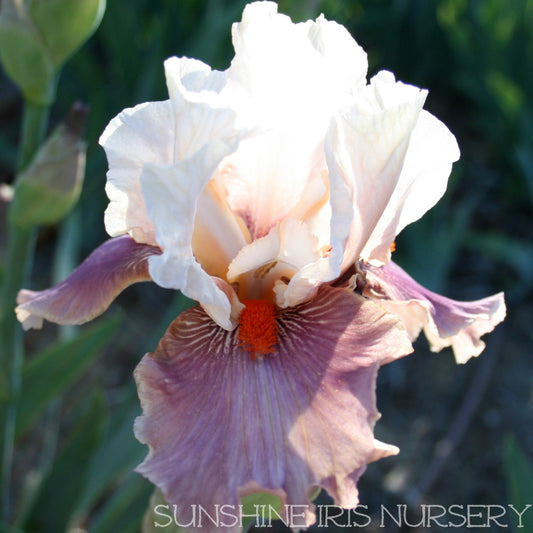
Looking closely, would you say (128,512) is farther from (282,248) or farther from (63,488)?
(282,248)

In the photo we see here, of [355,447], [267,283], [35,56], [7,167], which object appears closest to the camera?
[355,447]

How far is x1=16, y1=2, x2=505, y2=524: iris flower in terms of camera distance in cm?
71

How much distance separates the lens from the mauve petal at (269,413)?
0.70 metres

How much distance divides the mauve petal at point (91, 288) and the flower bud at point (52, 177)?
213mm

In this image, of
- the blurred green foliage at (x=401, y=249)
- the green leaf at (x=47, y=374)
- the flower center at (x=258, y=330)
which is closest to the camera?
the flower center at (x=258, y=330)

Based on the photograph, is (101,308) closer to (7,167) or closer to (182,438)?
(182,438)

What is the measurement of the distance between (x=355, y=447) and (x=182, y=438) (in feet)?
0.63

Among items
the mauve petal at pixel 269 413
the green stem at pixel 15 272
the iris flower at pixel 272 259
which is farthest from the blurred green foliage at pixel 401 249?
the mauve petal at pixel 269 413

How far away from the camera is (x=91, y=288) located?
91 cm

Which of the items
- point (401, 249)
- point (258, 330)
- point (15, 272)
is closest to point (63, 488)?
point (15, 272)

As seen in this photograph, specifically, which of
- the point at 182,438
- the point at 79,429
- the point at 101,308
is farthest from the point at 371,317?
the point at 79,429

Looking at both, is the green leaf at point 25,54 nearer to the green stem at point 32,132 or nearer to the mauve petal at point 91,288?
the green stem at point 32,132

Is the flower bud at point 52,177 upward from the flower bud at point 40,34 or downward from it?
downward

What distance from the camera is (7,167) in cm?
302
